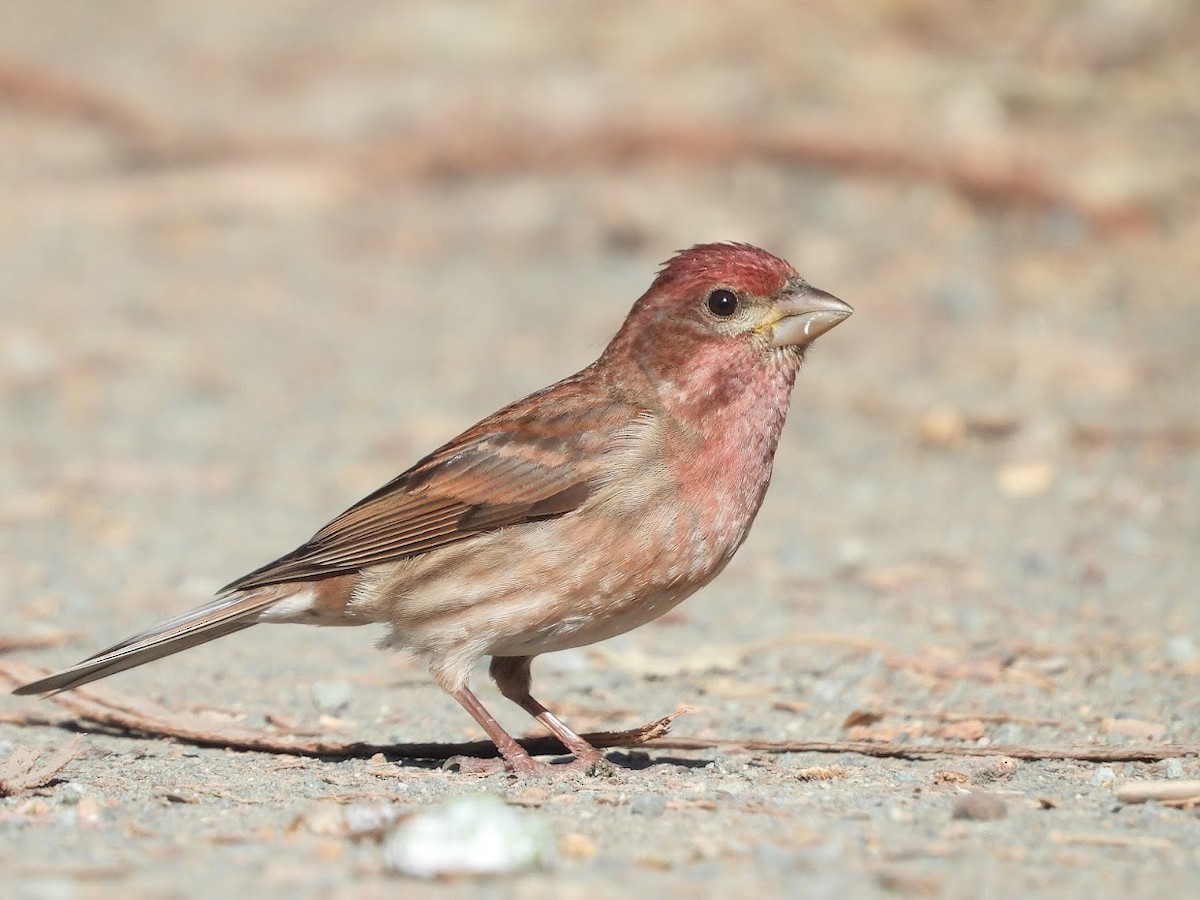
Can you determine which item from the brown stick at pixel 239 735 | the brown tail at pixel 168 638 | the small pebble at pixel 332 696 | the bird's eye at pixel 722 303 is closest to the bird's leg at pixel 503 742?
the brown stick at pixel 239 735

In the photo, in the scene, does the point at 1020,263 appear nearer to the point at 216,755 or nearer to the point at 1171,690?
the point at 1171,690

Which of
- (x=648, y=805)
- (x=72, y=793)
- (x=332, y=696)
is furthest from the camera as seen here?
(x=332, y=696)

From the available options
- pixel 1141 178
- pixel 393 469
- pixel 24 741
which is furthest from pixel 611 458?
pixel 1141 178

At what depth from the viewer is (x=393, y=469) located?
368 inches

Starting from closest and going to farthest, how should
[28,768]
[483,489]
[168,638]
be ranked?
[28,768] → [168,638] → [483,489]

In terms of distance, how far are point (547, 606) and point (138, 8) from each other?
11937mm

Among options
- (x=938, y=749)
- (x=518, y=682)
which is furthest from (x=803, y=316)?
(x=518, y=682)

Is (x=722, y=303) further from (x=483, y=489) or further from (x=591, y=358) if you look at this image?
(x=591, y=358)

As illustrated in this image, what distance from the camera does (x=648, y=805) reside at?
14.5 feet

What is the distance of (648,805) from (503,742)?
1.00 m

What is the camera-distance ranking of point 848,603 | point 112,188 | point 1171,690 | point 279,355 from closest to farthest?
point 1171,690, point 848,603, point 279,355, point 112,188

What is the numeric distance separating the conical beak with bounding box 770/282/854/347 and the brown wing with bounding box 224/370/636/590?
0.53 metres

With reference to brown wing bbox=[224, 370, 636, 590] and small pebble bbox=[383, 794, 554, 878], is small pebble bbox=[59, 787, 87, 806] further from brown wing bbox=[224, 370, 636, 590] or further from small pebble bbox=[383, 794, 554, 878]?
small pebble bbox=[383, 794, 554, 878]

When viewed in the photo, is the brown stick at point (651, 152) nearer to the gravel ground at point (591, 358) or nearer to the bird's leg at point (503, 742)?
the gravel ground at point (591, 358)
